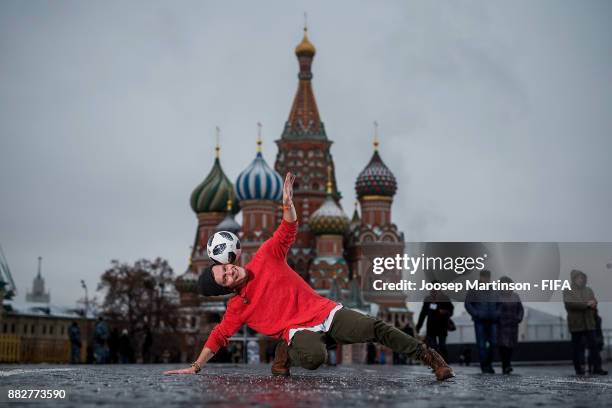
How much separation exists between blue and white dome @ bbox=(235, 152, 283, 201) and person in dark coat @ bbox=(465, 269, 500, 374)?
5417cm

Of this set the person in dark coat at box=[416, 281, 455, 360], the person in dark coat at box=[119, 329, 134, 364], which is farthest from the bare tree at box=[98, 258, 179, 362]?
the person in dark coat at box=[416, 281, 455, 360]

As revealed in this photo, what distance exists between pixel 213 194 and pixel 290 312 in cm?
6968

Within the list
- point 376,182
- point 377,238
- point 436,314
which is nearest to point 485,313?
point 436,314

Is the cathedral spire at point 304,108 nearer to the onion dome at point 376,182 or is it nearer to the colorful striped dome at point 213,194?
the onion dome at point 376,182

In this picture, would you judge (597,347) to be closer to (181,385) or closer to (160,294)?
(181,385)

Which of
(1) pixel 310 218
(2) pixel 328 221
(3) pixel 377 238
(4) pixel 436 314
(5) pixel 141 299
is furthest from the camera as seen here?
(3) pixel 377 238

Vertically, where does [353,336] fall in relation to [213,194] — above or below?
below

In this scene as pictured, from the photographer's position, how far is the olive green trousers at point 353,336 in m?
6.15

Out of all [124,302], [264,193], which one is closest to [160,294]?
[124,302]

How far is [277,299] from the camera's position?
638 cm

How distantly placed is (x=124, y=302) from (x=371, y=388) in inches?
1748

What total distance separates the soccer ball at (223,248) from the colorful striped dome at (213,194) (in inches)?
2687

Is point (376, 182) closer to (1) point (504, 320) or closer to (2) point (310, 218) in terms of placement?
(2) point (310, 218)

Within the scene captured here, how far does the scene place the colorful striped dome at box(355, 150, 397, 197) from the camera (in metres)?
71.8
